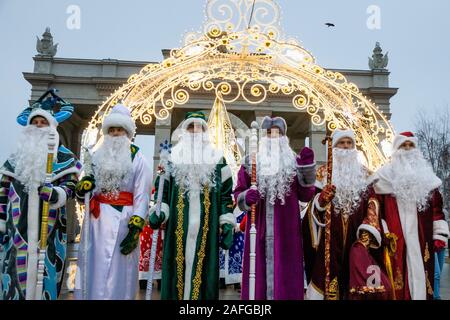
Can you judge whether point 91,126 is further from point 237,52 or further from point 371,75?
point 371,75

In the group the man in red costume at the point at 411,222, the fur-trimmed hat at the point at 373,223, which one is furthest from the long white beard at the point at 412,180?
the fur-trimmed hat at the point at 373,223

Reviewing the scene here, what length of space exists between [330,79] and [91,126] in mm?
3344

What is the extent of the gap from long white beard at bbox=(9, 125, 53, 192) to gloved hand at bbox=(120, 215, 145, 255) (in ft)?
3.41

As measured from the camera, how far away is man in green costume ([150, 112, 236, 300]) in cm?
416

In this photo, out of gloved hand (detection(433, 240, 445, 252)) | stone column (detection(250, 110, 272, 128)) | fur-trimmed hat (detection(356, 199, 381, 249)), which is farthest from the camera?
stone column (detection(250, 110, 272, 128))

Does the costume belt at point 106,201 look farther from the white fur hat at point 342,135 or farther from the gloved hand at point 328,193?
the white fur hat at point 342,135

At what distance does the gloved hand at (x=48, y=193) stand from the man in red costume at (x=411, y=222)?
3.25 meters

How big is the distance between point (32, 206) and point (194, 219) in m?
1.57

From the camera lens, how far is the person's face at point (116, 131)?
459 cm

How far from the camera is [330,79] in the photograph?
602 centimetres

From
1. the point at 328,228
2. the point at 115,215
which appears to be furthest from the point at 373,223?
the point at 115,215

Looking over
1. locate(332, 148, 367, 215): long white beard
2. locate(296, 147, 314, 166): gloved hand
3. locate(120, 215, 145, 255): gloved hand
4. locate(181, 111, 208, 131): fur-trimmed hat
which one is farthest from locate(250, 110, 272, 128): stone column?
locate(120, 215, 145, 255): gloved hand

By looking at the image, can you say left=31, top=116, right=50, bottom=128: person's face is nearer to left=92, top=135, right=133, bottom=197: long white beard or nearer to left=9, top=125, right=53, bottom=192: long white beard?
left=9, top=125, right=53, bottom=192: long white beard
